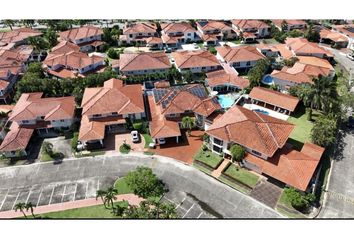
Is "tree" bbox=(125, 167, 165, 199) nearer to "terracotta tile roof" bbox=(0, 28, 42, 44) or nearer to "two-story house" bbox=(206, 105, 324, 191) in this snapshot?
"two-story house" bbox=(206, 105, 324, 191)

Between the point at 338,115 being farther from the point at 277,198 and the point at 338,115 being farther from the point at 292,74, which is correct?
the point at 277,198

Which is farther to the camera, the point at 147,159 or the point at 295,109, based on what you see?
the point at 295,109

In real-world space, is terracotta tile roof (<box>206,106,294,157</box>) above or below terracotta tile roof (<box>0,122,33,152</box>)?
above

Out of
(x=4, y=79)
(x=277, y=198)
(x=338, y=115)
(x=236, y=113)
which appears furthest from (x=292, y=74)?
(x=4, y=79)

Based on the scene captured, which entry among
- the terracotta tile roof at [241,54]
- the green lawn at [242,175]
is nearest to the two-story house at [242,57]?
the terracotta tile roof at [241,54]

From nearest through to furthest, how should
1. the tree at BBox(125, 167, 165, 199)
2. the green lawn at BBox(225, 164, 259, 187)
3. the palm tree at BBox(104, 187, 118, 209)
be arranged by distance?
the palm tree at BBox(104, 187, 118, 209), the tree at BBox(125, 167, 165, 199), the green lawn at BBox(225, 164, 259, 187)

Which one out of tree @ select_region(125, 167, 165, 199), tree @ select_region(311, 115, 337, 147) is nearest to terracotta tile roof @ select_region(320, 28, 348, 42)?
tree @ select_region(311, 115, 337, 147)

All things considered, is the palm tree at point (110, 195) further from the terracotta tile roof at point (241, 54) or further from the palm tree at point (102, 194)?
the terracotta tile roof at point (241, 54)
